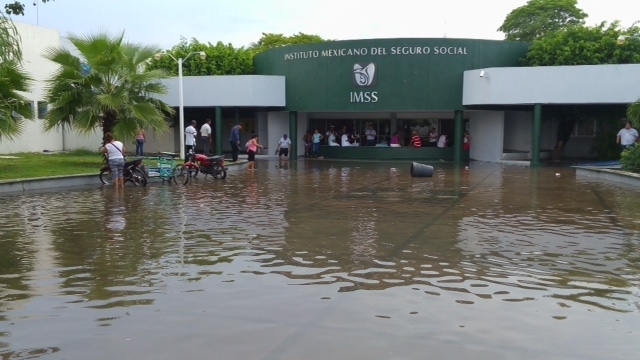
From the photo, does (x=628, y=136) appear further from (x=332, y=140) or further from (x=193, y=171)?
(x=193, y=171)

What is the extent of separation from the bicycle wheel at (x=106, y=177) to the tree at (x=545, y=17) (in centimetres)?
4571

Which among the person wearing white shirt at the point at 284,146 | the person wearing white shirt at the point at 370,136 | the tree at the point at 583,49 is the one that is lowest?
the person wearing white shirt at the point at 284,146

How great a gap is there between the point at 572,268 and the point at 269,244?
3.94m

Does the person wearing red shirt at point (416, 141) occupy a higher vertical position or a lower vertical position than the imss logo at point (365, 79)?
lower

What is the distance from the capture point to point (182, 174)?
61.5 ft

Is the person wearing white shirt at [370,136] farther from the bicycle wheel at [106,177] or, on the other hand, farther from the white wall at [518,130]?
the bicycle wheel at [106,177]

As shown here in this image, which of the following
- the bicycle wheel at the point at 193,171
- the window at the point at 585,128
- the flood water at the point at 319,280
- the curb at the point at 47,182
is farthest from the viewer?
the window at the point at 585,128

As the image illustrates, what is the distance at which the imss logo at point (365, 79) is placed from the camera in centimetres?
3030

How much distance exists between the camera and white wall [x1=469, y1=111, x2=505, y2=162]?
30.2m

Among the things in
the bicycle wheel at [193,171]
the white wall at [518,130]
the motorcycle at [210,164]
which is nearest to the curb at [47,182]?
the bicycle wheel at [193,171]

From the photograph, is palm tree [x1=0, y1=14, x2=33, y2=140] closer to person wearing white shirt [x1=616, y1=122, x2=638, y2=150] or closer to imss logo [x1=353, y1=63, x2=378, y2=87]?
imss logo [x1=353, y1=63, x2=378, y2=87]

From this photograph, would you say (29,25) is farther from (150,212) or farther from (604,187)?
(604,187)

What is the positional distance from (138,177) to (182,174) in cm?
148

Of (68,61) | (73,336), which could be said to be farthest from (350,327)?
(68,61)
